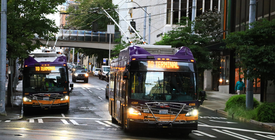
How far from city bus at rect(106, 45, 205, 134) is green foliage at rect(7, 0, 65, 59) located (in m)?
11.1

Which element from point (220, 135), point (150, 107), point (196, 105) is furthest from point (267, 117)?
point (150, 107)

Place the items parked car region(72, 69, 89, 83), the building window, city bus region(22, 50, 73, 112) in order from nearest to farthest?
city bus region(22, 50, 73, 112) → the building window → parked car region(72, 69, 89, 83)

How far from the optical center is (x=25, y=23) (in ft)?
76.1

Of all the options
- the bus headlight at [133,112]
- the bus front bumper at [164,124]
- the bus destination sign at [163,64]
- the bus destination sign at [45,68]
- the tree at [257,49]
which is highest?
the tree at [257,49]

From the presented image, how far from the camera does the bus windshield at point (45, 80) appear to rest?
794 inches

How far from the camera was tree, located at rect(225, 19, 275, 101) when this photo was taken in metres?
16.7

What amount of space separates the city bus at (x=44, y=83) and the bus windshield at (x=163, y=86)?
29.4ft

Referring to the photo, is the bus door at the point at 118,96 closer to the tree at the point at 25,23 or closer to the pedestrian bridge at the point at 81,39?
the tree at the point at 25,23

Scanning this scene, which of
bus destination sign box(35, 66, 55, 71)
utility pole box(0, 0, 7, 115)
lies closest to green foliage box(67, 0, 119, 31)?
bus destination sign box(35, 66, 55, 71)

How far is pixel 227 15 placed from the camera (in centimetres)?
3666

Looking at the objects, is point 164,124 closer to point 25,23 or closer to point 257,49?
point 257,49

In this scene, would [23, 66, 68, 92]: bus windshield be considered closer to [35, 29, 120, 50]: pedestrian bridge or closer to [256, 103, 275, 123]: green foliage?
[256, 103, 275, 123]: green foliage

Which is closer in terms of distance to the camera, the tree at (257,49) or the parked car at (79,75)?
the tree at (257,49)

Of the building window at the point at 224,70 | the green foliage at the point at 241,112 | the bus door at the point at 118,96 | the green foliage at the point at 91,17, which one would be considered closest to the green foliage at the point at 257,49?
the green foliage at the point at 241,112
